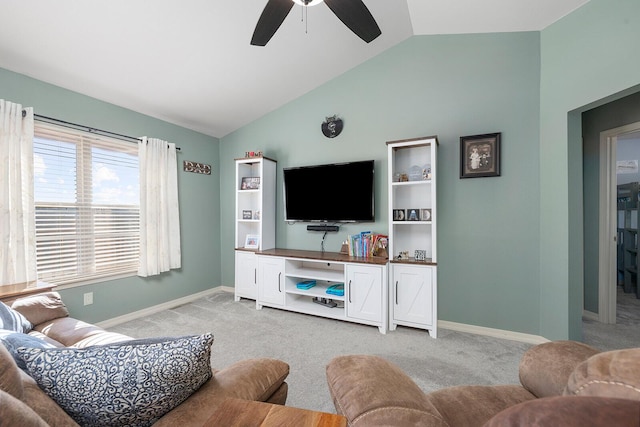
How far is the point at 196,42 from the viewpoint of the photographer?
94.6 inches

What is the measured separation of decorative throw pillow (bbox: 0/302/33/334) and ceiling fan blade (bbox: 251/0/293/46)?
237 centimetres

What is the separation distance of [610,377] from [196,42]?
3173 mm

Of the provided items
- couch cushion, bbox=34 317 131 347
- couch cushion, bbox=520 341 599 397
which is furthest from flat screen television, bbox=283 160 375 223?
couch cushion, bbox=34 317 131 347

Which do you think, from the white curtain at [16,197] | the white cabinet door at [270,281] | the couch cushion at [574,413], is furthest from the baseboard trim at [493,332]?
the white curtain at [16,197]

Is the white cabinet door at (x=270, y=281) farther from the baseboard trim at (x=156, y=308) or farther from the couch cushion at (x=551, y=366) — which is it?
the couch cushion at (x=551, y=366)

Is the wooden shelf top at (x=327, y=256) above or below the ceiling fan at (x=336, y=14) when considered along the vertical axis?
below

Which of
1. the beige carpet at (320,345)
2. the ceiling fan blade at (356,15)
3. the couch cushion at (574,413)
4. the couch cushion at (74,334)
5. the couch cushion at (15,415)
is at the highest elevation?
the ceiling fan blade at (356,15)

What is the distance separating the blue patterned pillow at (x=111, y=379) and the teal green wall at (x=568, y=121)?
2.97 metres

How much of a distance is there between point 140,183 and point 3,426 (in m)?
3.25

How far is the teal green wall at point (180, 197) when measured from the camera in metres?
2.52

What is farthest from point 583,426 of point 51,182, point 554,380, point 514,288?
point 51,182

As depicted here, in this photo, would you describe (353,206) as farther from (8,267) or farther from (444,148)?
(8,267)

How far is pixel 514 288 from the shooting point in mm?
2623

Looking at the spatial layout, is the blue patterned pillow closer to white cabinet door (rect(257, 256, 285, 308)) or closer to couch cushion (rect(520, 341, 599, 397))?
couch cushion (rect(520, 341, 599, 397))
